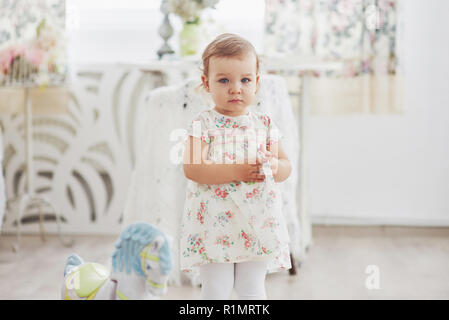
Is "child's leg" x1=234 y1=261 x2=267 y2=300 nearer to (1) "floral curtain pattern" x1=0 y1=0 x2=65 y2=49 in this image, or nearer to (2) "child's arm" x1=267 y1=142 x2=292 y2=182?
(2) "child's arm" x1=267 y1=142 x2=292 y2=182

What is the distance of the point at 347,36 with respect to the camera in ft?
8.04

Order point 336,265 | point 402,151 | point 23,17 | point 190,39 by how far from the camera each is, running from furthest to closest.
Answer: point 402,151, point 23,17, point 190,39, point 336,265

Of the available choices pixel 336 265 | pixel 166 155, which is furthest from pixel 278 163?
pixel 336 265

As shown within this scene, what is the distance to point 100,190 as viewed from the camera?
8.25 ft

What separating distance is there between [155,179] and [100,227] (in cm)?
103

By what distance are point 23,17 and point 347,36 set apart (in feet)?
4.87

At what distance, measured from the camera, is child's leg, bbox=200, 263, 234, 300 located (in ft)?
3.17

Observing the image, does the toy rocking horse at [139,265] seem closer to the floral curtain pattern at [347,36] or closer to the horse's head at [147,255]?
the horse's head at [147,255]

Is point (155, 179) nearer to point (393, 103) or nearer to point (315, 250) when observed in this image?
point (315, 250)

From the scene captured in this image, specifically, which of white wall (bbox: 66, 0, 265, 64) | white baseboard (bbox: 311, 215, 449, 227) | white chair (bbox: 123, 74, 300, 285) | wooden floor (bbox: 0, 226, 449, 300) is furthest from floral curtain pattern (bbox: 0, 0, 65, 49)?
white baseboard (bbox: 311, 215, 449, 227)

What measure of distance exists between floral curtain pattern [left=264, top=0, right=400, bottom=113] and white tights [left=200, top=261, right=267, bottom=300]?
63.2 inches

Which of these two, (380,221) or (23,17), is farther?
(380,221)

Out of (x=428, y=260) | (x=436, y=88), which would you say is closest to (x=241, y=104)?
(x=428, y=260)

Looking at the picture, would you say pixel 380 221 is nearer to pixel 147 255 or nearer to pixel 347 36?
pixel 347 36
